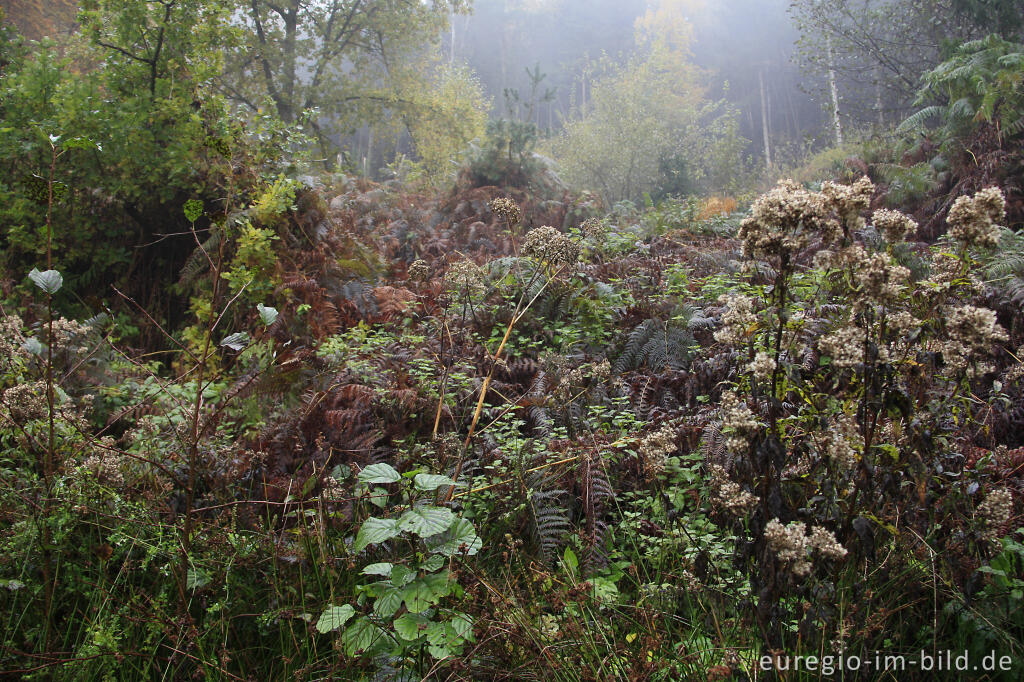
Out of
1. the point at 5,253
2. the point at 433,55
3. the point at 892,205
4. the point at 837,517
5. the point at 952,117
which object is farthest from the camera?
the point at 433,55

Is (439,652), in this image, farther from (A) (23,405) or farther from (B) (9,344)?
(B) (9,344)

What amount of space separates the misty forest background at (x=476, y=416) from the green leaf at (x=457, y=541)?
0.01 meters

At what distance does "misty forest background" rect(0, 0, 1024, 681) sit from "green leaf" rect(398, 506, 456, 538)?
0.4 inches

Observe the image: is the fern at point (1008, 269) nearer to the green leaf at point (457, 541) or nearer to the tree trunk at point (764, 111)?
the green leaf at point (457, 541)

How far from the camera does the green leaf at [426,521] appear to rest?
4.51ft

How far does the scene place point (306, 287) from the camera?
4105 millimetres

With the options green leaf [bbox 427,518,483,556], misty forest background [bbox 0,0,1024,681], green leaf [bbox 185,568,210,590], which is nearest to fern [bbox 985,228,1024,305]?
misty forest background [bbox 0,0,1024,681]

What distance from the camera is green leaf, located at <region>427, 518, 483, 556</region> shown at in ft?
4.97

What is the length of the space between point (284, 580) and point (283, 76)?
501 inches

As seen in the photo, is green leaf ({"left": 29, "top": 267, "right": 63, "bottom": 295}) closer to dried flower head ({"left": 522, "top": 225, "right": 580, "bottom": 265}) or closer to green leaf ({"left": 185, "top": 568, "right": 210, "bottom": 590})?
green leaf ({"left": 185, "top": 568, "right": 210, "bottom": 590})

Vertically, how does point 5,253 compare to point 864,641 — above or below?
above

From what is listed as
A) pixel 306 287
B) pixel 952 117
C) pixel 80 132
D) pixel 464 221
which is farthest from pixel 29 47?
pixel 952 117

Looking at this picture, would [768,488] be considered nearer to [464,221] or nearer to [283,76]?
[464,221]

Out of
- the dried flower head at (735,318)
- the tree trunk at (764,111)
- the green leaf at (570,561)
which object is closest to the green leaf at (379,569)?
the green leaf at (570,561)
